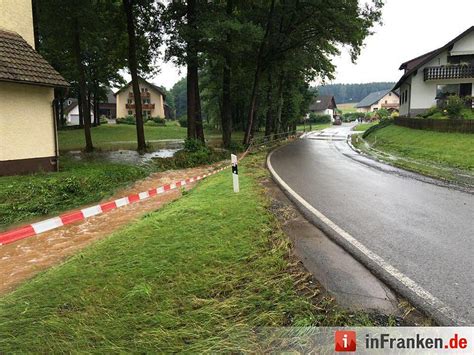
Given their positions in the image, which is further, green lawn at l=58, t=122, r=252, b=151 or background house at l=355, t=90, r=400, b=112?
background house at l=355, t=90, r=400, b=112

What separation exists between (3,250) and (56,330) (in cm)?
492

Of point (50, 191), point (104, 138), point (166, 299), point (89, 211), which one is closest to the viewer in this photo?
point (166, 299)

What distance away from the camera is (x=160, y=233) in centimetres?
610

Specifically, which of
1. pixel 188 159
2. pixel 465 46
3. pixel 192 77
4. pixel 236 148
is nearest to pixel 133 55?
pixel 192 77

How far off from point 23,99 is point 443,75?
34973mm

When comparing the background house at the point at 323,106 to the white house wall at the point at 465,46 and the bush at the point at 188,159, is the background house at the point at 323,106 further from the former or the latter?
the bush at the point at 188,159

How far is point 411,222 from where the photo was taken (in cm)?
660

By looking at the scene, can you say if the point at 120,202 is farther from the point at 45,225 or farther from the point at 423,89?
the point at 423,89

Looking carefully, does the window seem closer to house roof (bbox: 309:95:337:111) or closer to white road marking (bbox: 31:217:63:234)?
white road marking (bbox: 31:217:63:234)

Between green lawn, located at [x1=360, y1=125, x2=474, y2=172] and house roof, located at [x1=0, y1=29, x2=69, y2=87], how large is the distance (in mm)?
15498

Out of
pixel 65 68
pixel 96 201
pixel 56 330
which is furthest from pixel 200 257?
pixel 65 68

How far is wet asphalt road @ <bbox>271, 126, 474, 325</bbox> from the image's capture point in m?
4.25

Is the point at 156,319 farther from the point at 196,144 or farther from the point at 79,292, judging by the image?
the point at 196,144

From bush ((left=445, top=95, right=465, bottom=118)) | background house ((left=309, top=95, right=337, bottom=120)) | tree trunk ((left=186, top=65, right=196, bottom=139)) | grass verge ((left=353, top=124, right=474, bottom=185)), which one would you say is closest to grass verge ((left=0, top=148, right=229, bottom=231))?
tree trunk ((left=186, top=65, right=196, bottom=139))
